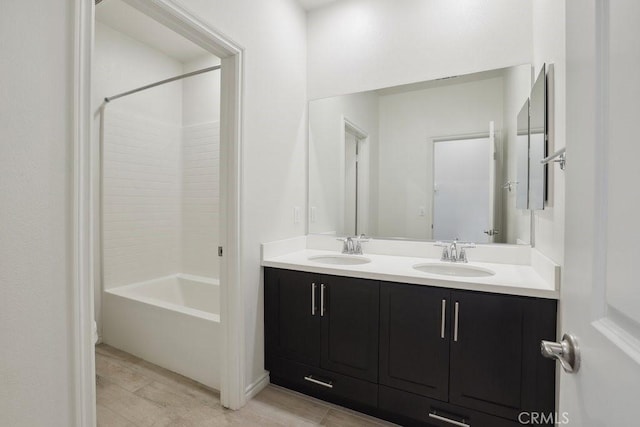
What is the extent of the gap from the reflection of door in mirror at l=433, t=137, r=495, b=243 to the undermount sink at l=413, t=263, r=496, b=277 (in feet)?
0.86

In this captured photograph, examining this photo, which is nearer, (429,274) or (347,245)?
(429,274)

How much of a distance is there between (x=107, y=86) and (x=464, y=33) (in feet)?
9.65

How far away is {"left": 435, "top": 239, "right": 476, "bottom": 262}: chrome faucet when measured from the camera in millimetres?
1926

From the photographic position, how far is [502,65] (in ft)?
6.25

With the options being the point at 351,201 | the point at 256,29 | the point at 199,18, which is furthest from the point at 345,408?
the point at 256,29

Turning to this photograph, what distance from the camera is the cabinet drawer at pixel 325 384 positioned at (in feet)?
5.52

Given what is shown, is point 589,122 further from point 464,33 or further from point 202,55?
point 202,55

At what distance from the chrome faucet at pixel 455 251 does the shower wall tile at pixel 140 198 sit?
2.68 meters

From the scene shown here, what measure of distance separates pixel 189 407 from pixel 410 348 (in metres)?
1.35

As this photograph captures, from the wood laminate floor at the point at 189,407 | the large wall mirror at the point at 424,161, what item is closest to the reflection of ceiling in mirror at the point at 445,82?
the large wall mirror at the point at 424,161

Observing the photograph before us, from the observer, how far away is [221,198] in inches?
71.6

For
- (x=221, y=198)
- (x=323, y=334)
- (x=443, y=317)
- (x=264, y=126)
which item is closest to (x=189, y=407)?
(x=323, y=334)

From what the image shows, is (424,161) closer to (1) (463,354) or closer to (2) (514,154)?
(2) (514,154)

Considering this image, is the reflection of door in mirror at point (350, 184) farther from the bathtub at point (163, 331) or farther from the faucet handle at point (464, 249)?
the bathtub at point (163, 331)
